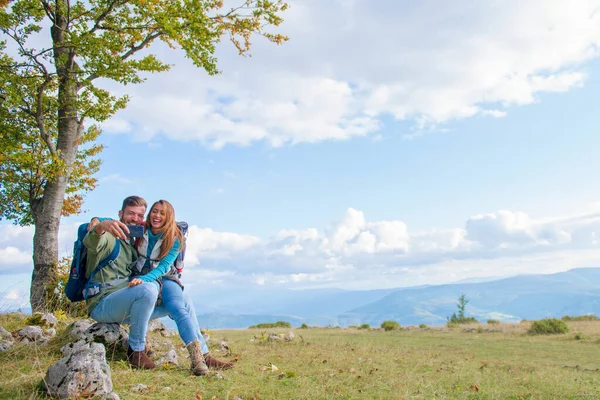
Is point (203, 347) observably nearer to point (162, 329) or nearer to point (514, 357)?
point (162, 329)

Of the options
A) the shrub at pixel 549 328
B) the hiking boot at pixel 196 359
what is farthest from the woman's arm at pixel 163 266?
the shrub at pixel 549 328

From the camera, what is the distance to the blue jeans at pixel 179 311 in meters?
6.54

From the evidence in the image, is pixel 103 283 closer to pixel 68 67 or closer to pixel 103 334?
pixel 103 334

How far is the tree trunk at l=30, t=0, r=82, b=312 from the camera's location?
39.7 ft

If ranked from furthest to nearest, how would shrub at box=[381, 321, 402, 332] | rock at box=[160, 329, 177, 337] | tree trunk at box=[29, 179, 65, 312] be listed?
shrub at box=[381, 321, 402, 332]
tree trunk at box=[29, 179, 65, 312]
rock at box=[160, 329, 177, 337]

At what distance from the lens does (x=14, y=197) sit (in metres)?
15.4

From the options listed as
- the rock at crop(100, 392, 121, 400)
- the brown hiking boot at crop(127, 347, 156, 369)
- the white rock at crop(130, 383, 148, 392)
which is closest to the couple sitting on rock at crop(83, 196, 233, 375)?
the brown hiking boot at crop(127, 347, 156, 369)

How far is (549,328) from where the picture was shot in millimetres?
19016

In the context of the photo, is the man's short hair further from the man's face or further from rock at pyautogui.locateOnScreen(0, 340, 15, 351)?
rock at pyautogui.locateOnScreen(0, 340, 15, 351)

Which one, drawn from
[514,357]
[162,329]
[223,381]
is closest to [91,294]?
[223,381]

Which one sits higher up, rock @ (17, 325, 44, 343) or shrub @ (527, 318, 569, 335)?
rock @ (17, 325, 44, 343)

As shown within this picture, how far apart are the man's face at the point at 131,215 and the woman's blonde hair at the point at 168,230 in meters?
0.14

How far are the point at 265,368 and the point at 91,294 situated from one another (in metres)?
2.81

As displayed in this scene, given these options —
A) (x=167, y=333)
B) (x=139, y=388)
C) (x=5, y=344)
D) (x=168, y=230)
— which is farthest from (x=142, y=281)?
(x=167, y=333)
